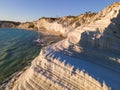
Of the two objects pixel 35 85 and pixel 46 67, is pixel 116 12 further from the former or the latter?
pixel 35 85

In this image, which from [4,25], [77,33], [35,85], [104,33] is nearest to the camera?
[35,85]

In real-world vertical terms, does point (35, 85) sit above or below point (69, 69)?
below

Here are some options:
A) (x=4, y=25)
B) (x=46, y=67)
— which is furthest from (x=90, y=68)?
(x=4, y=25)

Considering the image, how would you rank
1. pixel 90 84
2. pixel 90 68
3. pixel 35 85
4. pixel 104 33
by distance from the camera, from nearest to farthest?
pixel 90 84 → pixel 90 68 → pixel 35 85 → pixel 104 33

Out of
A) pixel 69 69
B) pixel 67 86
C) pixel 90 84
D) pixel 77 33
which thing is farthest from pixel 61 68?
pixel 77 33

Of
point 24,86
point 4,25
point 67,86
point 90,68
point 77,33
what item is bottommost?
point 4,25

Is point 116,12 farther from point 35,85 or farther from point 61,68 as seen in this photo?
point 35,85

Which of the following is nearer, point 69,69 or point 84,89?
point 84,89
